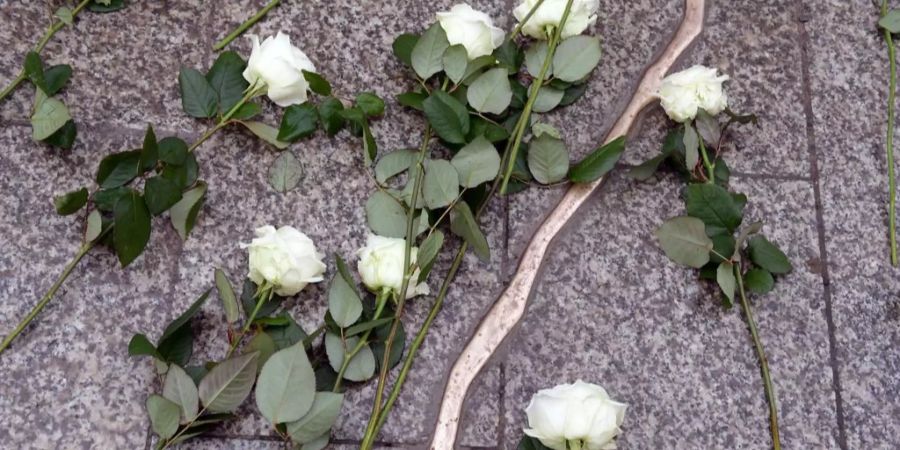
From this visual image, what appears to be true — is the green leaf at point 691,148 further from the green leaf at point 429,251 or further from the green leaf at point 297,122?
the green leaf at point 297,122

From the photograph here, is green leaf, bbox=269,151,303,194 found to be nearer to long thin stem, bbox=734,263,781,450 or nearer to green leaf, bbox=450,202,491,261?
green leaf, bbox=450,202,491,261

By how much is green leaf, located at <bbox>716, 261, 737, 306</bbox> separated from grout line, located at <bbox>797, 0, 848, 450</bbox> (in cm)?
13

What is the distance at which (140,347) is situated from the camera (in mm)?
808

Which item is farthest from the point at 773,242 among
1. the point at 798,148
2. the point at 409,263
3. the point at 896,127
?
the point at 409,263

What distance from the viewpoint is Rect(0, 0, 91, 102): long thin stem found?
951mm

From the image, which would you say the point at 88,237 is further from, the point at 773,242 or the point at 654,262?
the point at 773,242

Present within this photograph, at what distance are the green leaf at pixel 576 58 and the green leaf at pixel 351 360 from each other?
39 centimetres

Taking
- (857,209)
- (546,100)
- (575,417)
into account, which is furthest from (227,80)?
(857,209)

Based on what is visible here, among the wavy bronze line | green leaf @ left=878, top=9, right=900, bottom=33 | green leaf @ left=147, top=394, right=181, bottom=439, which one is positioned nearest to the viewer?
green leaf @ left=147, top=394, right=181, bottom=439

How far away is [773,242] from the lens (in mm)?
1005

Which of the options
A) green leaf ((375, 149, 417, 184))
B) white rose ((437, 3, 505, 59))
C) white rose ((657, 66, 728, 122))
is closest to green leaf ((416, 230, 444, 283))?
green leaf ((375, 149, 417, 184))

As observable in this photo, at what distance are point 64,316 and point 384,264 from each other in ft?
1.06

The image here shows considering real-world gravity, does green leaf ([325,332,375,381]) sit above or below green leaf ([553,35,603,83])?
below

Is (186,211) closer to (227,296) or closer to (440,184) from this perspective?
(227,296)
